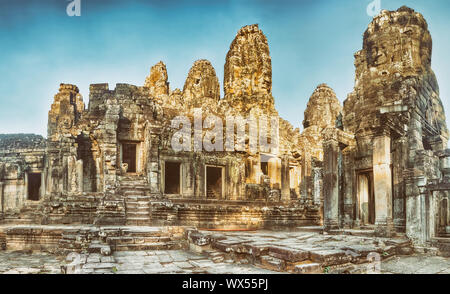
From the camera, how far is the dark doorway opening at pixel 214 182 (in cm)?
2245

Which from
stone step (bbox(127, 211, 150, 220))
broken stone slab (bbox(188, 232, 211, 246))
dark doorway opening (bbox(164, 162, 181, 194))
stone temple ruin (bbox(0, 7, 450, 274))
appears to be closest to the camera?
broken stone slab (bbox(188, 232, 211, 246))

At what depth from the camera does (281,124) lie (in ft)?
93.2

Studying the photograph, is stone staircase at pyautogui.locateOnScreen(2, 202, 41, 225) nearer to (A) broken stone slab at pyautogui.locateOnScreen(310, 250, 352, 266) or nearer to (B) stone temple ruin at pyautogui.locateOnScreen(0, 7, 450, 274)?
(B) stone temple ruin at pyautogui.locateOnScreen(0, 7, 450, 274)

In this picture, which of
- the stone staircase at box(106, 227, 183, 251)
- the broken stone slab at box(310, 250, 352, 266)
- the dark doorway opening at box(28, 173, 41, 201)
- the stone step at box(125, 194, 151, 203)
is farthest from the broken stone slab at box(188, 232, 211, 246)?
the dark doorway opening at box(28, 173, 41, 201)

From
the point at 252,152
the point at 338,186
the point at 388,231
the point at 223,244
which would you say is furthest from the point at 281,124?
the point at 223,244

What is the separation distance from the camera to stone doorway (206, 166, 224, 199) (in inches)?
875

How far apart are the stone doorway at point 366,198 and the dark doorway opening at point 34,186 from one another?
22101 mm

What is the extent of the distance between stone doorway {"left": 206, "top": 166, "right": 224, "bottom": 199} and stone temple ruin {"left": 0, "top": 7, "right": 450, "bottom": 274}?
9 cm

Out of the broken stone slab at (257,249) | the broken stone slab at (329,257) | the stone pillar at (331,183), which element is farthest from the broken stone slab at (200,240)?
the stone pillar at (331,183)

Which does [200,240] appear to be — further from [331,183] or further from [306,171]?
[306,171]

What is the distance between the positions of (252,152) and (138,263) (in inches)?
689

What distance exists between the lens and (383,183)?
36.2ft

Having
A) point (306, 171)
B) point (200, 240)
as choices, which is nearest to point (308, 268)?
point (200, 240)
